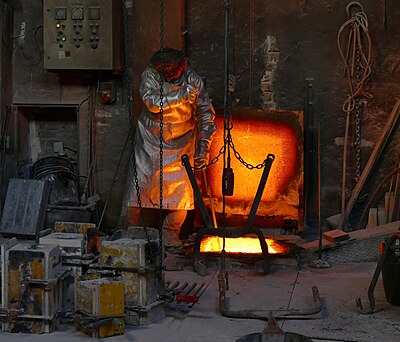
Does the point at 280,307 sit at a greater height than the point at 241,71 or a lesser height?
lesser

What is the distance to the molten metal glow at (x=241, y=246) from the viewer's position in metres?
7.02

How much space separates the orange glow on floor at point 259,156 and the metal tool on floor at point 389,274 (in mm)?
2668

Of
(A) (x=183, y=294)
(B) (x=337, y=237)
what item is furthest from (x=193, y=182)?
(B) (x=337, y=237)

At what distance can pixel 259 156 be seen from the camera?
8148 millimetres

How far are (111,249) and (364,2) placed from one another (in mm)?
4852

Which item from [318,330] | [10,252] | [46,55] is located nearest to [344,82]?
[46,55]

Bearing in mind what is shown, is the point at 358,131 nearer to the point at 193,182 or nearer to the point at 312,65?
the point at 312,65

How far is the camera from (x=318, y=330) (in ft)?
16.2

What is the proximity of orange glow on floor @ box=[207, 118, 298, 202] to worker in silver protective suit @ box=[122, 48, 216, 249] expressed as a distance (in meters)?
0.58

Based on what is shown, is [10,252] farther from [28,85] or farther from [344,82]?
[344,82]

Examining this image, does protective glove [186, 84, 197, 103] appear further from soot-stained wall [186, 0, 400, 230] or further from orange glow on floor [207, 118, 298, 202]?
soot-stained wall [186, 0, 400, 230]

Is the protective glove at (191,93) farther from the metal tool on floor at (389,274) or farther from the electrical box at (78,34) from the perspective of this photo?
the metal tool on floor at (389,274)

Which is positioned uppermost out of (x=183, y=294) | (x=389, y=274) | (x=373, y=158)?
(x=373, y=158)

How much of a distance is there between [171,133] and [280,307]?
9.06ft
